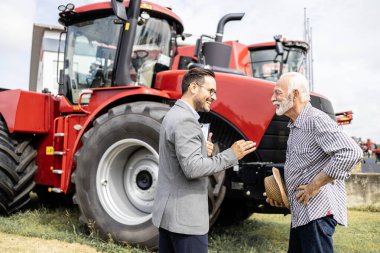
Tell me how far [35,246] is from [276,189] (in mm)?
2603

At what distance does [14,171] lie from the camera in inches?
198

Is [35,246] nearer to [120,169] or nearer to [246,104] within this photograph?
[120,169]

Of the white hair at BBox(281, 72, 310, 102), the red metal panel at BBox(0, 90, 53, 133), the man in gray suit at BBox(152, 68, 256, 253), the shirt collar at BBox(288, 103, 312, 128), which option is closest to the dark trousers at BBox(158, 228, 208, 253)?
the man in gray suit at BBox(152, 68, 256, 253)

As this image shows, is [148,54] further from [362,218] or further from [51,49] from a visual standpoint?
[51,49]

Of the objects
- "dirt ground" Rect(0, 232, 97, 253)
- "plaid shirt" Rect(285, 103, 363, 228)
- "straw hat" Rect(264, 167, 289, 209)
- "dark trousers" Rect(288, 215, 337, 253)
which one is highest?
"plaid shirt" Rect(285, 103, 363, 228)

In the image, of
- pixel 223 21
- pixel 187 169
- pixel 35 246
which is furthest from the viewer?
pixel 223 21

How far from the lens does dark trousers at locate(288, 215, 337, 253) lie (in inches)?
83.6

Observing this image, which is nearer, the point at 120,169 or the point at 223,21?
the point at 120,169

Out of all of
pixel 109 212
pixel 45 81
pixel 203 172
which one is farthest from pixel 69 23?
pixel 45 81

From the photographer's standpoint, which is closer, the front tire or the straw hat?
the straw hat

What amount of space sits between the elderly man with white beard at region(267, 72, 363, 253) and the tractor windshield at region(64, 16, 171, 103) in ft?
8.95

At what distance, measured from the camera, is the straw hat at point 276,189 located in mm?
2459

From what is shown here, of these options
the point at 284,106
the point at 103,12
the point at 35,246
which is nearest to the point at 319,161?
the point at 284,106

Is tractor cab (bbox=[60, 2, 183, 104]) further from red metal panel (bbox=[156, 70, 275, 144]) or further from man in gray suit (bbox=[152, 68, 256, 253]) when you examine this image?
man in gray suit (bbox=[152, 68, 256, 253])
